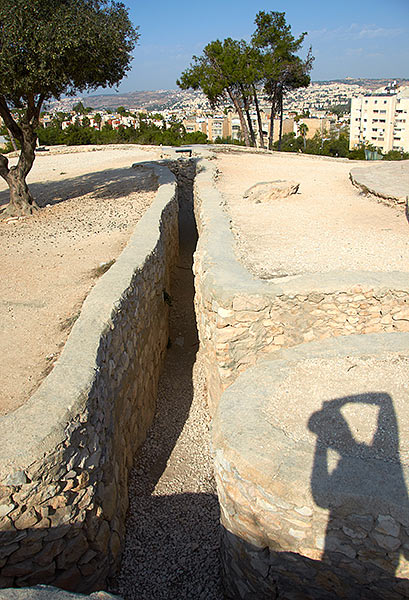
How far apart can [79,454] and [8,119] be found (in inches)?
339

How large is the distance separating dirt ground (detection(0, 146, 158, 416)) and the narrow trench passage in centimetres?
160

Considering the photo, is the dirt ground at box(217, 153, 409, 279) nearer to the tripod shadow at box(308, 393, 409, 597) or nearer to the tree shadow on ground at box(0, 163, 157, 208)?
the tree shadow on ground at box(0, 163, 157, 208)

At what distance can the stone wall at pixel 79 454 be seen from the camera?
9.31 feet

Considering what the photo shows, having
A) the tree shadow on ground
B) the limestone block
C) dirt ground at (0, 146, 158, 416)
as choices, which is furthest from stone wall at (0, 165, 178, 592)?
the tree shadow on ground

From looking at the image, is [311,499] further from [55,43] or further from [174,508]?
[55,43]

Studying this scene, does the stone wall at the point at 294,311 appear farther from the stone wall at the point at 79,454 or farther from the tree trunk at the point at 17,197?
the tree trunk at the point at 17,197

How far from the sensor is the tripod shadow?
2502 mm

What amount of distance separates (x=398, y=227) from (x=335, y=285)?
3.50 m

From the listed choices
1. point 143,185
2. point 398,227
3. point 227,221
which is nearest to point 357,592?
point 227,221

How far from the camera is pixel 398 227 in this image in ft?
24.2

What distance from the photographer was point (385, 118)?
6606 cm

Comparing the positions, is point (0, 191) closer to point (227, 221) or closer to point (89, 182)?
point (89, 182)

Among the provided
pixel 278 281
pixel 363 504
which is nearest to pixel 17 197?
pixel 278 281

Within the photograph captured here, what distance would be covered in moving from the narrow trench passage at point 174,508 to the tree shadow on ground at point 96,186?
643cm
